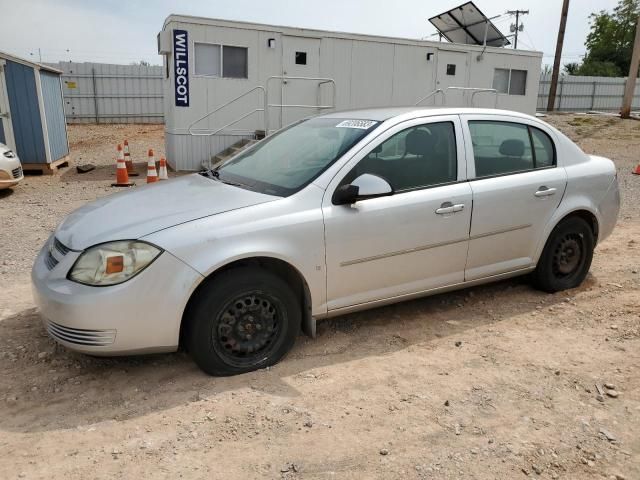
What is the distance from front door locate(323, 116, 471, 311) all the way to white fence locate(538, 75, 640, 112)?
99.8 feet

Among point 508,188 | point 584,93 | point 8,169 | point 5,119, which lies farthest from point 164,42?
point 584,93

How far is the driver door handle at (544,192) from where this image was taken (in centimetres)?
429

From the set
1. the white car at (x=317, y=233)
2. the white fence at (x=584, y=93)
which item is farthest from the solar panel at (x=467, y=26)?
the white fence at (x=584, y=93)

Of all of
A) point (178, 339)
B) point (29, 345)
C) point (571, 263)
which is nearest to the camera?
point (178, 339)

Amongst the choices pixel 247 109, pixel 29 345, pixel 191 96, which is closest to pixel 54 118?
pixel 191 96

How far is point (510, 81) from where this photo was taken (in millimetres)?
15500

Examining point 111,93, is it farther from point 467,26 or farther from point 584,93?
point 584,93

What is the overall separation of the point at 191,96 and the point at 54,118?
3211 millimetres

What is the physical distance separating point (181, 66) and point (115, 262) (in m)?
9.58

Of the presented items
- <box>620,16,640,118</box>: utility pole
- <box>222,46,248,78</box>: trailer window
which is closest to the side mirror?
<box>222,46,248,78</box>: trailer window

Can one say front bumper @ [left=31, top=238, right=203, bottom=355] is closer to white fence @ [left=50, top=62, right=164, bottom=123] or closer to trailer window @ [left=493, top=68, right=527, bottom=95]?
trailer window @ [left=493, top=68, right=527, bottom=95]

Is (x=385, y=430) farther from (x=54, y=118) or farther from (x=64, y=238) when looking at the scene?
(x=54, y=118)

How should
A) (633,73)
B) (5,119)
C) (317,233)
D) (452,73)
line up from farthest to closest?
(633,73), (452,73), (5,119), (317,233)

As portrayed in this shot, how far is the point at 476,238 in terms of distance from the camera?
4.02 m
